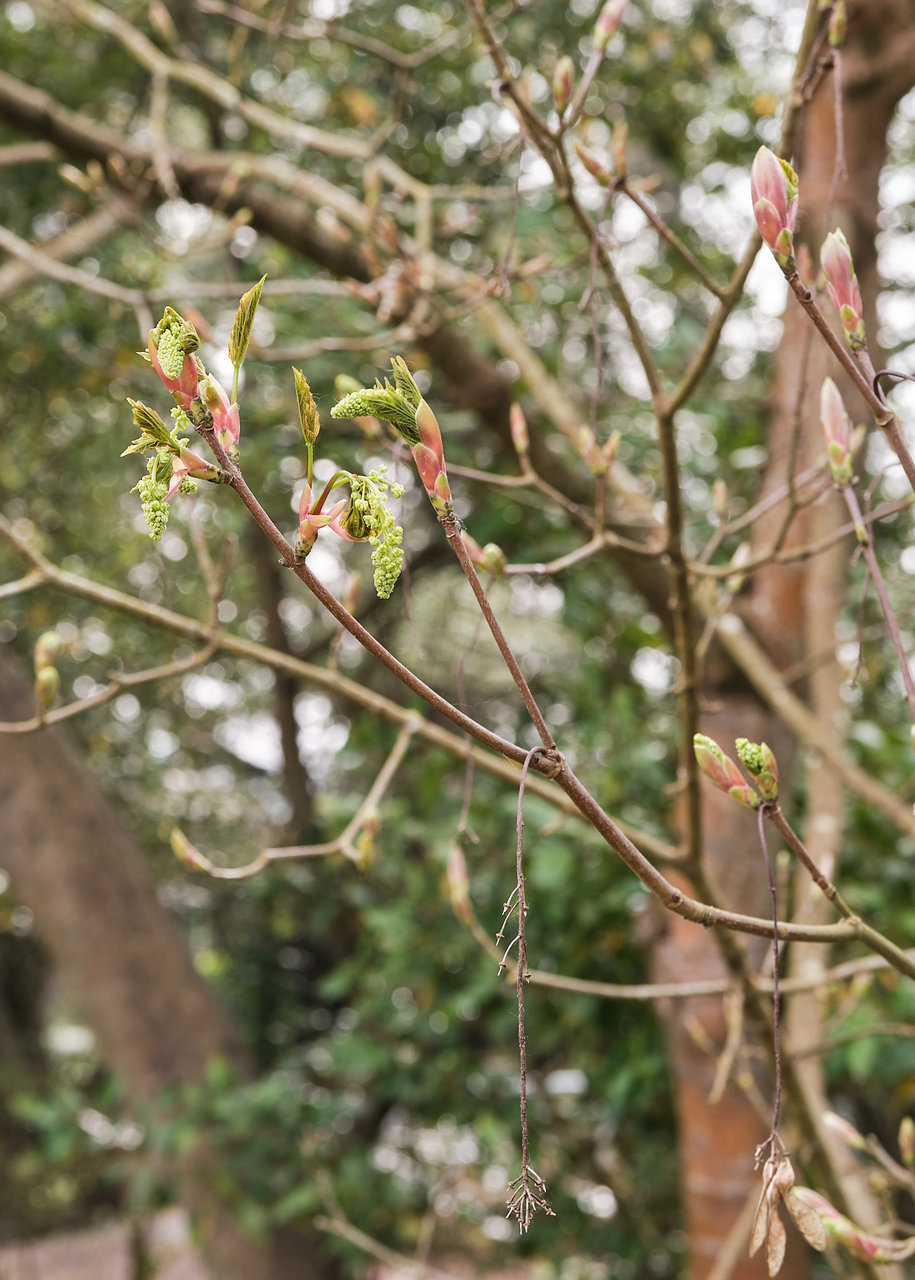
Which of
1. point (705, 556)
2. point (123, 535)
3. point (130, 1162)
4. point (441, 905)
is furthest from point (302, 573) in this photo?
point (123, 535)

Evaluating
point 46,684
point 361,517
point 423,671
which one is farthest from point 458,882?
point 423,671

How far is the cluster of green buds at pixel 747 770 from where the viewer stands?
0.52 m

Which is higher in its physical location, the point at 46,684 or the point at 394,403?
the point at 394,403

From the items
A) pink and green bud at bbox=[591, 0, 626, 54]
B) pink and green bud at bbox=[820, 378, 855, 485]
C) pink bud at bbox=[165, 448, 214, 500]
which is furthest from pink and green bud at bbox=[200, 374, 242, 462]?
pink and green bud at bbox=[591, 0, 626, 54]

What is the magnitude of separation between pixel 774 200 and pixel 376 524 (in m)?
0.28

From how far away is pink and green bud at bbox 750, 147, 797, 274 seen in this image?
525 millimetres

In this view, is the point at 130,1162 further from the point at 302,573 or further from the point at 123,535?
the point at 302,573

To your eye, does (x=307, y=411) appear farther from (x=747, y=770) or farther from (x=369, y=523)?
(x=747, y=770)

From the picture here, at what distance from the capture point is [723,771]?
554mm

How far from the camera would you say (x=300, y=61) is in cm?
313

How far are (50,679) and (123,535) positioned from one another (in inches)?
132

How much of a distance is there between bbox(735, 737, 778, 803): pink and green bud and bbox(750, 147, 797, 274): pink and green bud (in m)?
0.23

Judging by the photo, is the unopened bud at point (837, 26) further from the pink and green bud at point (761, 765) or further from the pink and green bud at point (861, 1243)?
the pink and green bud at point (861, 1243)

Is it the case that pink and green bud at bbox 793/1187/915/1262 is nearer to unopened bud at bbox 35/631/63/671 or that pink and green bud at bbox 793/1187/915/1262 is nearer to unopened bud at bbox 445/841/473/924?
unopened bud at bbox 445/841/473/924
